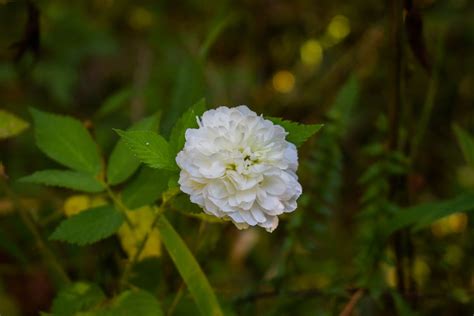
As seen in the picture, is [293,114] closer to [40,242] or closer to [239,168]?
[40,242]

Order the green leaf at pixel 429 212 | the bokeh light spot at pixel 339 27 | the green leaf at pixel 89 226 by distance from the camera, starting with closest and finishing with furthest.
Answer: the green leaf at pixel 89 226
the green leaf at pixel 429 212
the bokeh light spot at pixel 339 27

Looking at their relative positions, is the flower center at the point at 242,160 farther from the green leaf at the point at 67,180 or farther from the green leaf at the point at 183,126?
the green leaf at the point at 67,180

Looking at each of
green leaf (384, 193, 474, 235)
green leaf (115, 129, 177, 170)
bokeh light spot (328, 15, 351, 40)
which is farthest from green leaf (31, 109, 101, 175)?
bokeh light spot (328, 15, 351, 40)

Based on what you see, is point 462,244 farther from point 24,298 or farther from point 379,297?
point 24,298

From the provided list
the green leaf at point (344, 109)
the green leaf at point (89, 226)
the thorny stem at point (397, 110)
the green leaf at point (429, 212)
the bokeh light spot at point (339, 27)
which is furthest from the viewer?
the bokeh light spot at point (339, 27)

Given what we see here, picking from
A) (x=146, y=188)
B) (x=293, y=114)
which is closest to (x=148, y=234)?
(x=146, y=188)

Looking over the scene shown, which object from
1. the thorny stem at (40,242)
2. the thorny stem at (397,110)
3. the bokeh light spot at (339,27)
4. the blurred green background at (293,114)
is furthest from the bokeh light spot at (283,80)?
the thorny stem at (40,242)
